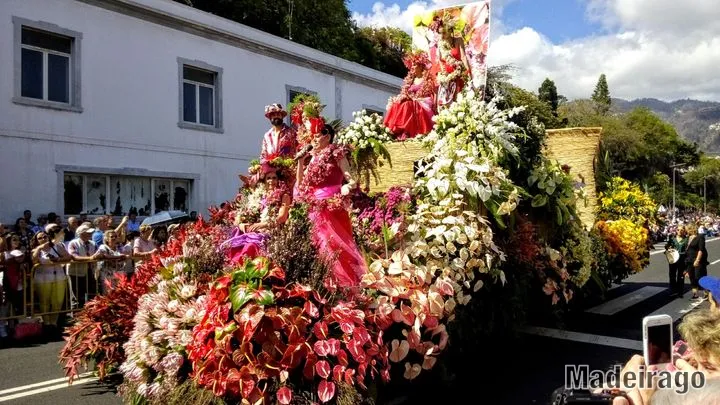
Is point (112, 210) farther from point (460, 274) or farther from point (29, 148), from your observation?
point (460, 274)

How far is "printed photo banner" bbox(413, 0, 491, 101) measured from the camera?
26.2 ft

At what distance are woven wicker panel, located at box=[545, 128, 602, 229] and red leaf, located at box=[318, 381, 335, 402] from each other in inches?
210

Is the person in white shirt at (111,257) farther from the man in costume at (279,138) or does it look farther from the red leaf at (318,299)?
the red leaf at (318,299)

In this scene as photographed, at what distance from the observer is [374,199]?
6.32 meters

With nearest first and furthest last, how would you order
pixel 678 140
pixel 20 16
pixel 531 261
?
1. pixel 531 261
2. pixel 20 16
3. pixel 678 140

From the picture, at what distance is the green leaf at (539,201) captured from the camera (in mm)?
6793

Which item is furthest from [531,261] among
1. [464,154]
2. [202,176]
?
[202,176]

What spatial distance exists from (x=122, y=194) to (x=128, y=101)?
2.14 meters

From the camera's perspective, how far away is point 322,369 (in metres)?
3.72

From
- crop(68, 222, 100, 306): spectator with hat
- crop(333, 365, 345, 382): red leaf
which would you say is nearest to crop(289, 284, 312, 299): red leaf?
crop(333, 365, 345, 382): red leaf

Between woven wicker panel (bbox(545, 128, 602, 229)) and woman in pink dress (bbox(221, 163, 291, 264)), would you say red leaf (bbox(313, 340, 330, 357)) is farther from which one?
woven wicker panel (bbox(545, 128, 602, 229))

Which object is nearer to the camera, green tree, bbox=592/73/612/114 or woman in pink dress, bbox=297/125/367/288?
woman in pink dress, bbox=297/125/367/288

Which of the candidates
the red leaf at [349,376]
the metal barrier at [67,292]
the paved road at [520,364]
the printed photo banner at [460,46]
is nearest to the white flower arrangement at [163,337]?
the red leaf at [349,376]

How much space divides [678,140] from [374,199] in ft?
220
